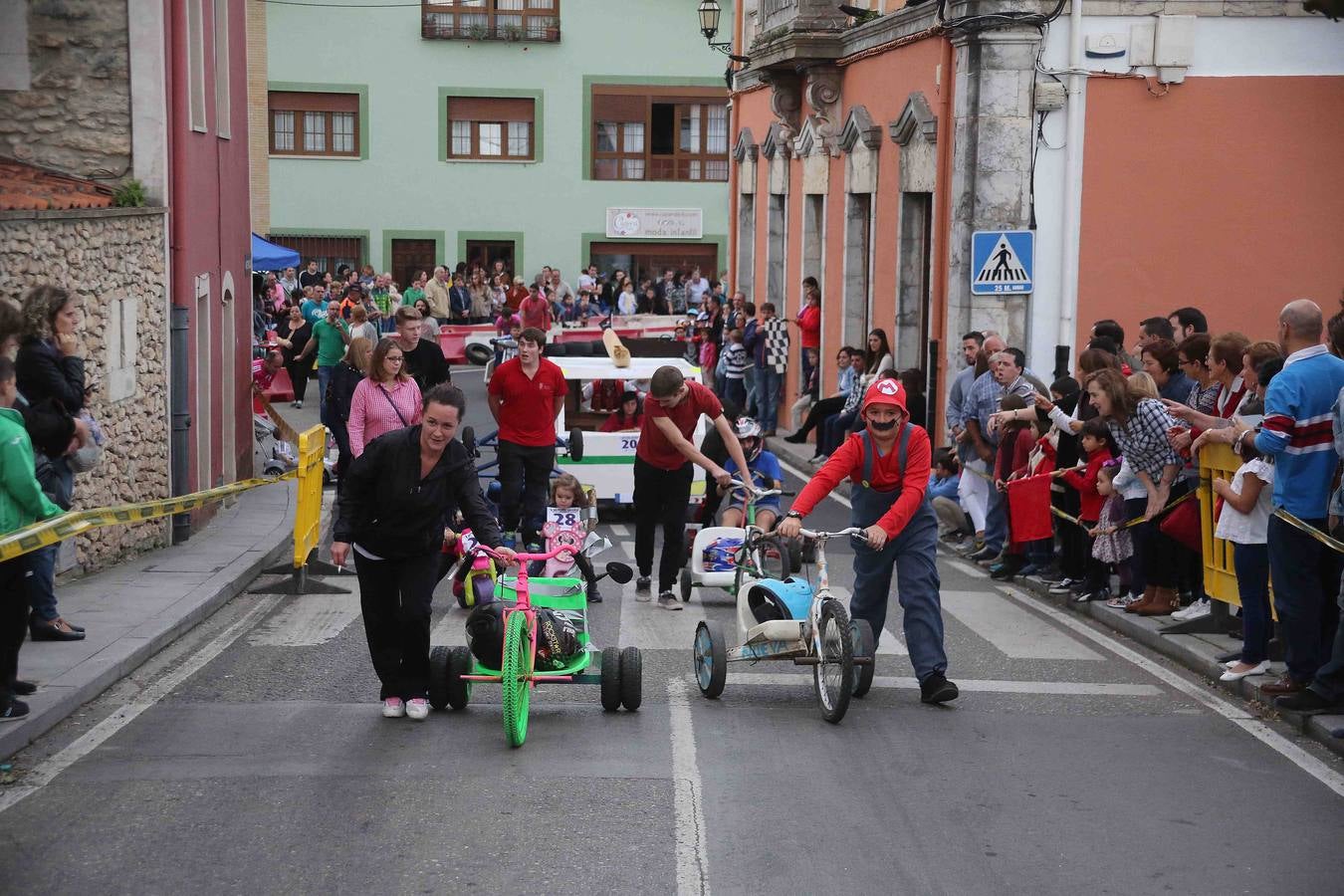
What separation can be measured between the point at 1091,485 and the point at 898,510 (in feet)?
13.0

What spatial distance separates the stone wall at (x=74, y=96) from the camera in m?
15.0

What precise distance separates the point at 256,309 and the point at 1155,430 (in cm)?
2588

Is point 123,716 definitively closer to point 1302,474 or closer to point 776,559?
point 776,559

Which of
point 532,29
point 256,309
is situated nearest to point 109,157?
point 256,309

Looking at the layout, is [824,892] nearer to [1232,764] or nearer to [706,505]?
[1232,764]

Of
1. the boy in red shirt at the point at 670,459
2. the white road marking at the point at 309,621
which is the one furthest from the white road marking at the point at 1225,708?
the white road marking at the point at 309,621

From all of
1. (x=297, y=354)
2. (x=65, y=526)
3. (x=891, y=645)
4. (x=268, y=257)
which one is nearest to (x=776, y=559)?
(x=891, y=645)

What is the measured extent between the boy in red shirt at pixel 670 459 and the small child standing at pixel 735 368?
15020 millimetres

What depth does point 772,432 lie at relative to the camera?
2689 cm

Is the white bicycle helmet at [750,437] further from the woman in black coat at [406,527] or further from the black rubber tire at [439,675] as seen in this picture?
the woman in black coat at [406,527]

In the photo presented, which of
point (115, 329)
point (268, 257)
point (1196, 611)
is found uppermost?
point (268, 257)

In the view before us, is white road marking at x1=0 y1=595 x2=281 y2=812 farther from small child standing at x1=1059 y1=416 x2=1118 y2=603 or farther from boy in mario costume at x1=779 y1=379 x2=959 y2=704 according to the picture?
small child standing at x1=1059 y1=416 x2=1118 y2=603

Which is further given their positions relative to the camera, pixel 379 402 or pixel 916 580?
pixel 379 402

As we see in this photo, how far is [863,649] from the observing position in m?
9.01
